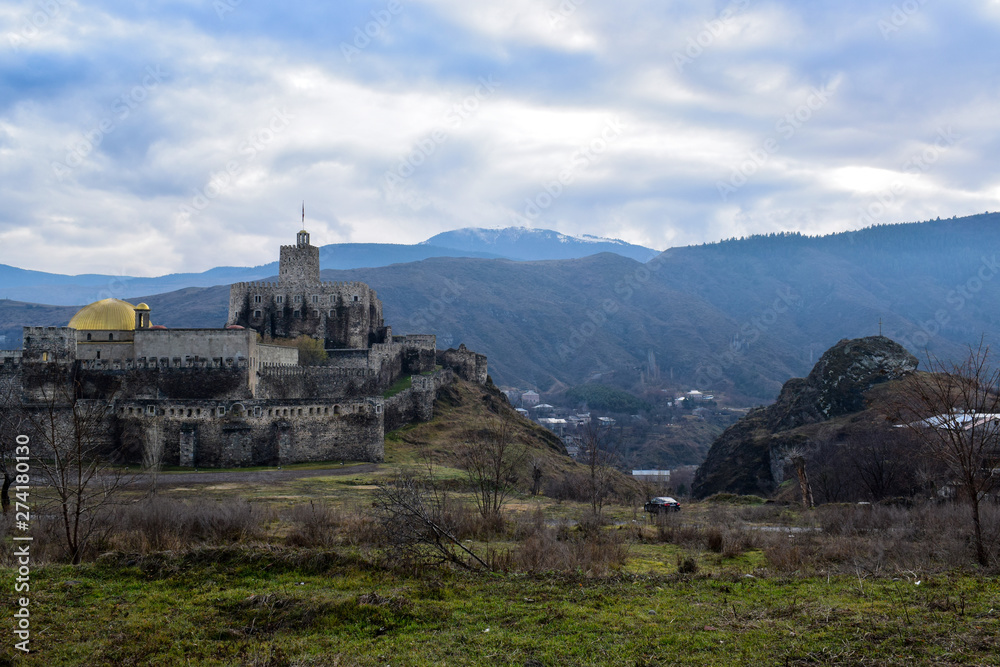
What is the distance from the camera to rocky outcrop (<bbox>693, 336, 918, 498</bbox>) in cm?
6869

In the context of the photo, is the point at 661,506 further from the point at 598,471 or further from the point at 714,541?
the point at 598,471

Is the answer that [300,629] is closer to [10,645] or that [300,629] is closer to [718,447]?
[10,645]

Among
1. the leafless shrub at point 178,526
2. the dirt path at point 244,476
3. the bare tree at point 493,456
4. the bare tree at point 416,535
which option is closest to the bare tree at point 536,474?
Result: the bare tree at point 493,456

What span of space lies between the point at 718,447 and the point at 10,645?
280 ft

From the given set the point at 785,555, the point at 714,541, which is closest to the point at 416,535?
the point at 785,555

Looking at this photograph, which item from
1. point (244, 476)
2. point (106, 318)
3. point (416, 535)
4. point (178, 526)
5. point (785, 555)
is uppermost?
point (106, 318)

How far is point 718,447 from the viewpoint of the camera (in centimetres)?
8956

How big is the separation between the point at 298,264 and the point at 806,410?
5626 cm

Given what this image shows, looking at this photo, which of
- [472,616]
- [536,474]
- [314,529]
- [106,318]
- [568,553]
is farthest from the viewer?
[106,318]

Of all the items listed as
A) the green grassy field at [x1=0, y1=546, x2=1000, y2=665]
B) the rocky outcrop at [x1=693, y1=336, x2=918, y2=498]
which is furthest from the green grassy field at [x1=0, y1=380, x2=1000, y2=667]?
the rocky outcrop at [x1=693, y1=336, x2=918, y2=498]

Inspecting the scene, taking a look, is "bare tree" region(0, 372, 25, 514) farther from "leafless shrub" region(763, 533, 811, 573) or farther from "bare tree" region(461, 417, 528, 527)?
"leafless shrub" region(763, 533, 811, 573)

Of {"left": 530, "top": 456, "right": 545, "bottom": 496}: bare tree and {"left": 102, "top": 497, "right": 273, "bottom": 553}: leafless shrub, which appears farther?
{"left": 530, "top": 456, "right": 545, "bottom": 496}: bare tree

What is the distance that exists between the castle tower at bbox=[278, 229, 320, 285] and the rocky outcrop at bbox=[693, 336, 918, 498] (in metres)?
44.4

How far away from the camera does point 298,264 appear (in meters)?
73.9
